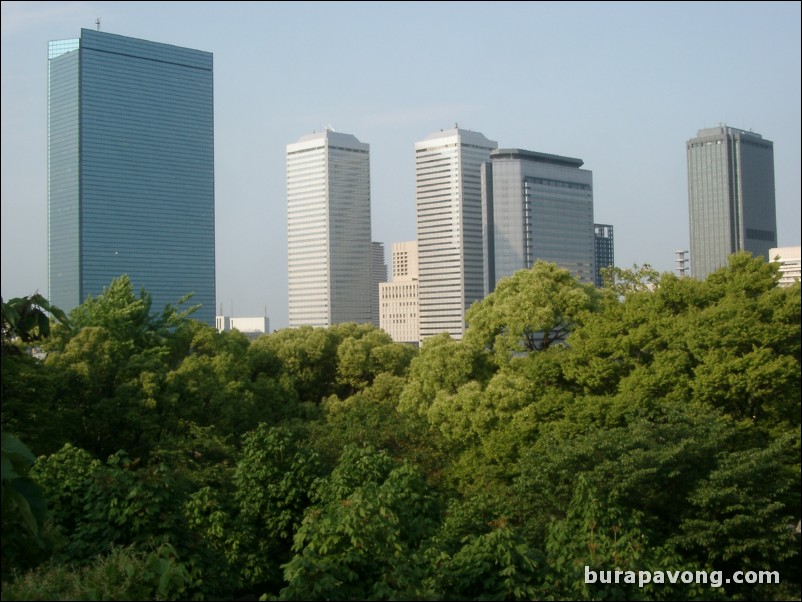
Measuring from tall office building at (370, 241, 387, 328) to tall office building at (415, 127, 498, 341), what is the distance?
19323 millimetres

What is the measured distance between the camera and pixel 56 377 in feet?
53.8

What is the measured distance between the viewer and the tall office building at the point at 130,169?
99.9 metres

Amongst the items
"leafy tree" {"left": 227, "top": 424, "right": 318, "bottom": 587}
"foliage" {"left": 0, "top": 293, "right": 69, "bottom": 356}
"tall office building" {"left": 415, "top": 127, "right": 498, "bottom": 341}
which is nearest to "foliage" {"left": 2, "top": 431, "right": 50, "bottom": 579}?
"foliage" {"left": 0, "top": 293, "right": 69, "bottom": 356}

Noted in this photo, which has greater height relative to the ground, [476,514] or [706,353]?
[706,353]

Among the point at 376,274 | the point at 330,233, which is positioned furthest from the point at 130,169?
the point at 376,274

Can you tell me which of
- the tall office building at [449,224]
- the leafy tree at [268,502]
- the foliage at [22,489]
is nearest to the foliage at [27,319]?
the foliage at [22,489]

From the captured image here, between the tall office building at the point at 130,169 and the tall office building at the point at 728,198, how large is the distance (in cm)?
Result: 6582

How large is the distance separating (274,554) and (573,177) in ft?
400

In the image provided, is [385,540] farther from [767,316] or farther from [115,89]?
[115,89]

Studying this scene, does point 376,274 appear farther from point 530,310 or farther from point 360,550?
point 360,550

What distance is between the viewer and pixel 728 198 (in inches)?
4469

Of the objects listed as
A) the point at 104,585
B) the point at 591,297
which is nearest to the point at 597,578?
the point at 104,585

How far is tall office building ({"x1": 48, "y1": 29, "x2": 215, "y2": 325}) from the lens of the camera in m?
99.9

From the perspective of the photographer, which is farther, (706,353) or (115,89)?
(115,89)
